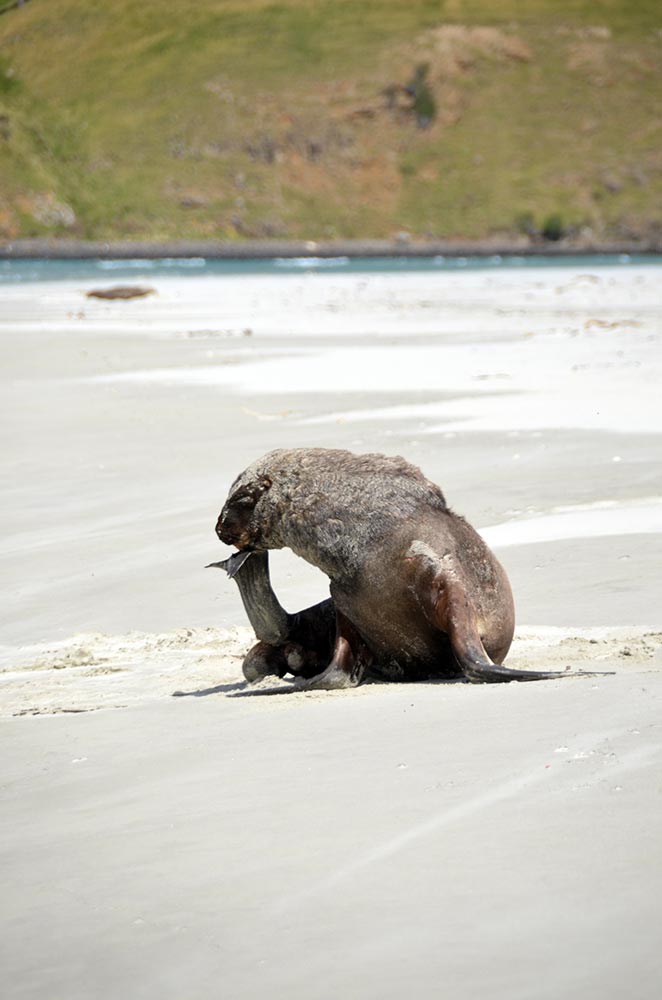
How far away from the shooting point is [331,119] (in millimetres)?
153750

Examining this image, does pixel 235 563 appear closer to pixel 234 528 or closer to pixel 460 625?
pixel 234 528

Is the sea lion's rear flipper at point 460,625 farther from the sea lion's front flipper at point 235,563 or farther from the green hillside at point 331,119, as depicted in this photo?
the green hillside at point 331,119

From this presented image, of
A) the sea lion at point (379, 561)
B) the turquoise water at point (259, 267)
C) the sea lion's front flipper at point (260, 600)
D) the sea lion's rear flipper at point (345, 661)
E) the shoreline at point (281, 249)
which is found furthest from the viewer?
the shoreline at point (281, 249)

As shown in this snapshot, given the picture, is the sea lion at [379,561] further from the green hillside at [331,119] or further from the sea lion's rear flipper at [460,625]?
the green hillside at [331,119]

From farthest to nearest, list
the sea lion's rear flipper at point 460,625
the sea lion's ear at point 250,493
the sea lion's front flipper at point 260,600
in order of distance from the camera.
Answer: the sea lion's front flipper at point 260,600 → the sea lion's ear at point 250,493 → the sea lion's rear flipper at point 460,625

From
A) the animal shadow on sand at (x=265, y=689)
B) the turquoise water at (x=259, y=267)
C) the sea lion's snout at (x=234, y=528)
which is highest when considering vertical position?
the sea lion's snout at (x=234, y=528)

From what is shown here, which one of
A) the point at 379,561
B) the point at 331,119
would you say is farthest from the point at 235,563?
the point at 331,119

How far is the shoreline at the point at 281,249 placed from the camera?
4783 inches

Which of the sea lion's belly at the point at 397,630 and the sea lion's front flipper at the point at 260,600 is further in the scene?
the sea lion's front flipper at the point at 260,600

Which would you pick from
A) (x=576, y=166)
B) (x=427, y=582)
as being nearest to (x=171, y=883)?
(x=427, y=582)

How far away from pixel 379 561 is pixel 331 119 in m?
153

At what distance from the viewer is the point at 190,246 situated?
12544 cm

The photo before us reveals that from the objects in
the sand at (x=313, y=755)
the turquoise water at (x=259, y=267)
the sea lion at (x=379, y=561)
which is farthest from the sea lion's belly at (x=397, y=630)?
the turquoise water at (x=259, y=267)

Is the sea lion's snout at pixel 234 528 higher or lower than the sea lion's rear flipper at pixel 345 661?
higher
